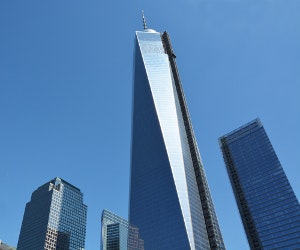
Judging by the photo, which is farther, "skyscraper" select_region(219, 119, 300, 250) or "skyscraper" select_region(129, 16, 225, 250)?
"skyscraper" select_region(219, 119, 300, 250)

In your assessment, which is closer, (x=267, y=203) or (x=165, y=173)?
(x=165, y=173)

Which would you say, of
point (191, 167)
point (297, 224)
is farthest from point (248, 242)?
point (191, 167)

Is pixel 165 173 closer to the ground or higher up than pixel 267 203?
closer to the ground

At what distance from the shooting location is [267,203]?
178 meters

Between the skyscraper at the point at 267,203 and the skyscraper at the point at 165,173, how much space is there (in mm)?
35931

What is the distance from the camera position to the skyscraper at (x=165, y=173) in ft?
420

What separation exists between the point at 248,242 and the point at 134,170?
74.7m

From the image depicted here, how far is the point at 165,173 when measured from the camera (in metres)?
141

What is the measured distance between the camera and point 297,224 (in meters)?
162

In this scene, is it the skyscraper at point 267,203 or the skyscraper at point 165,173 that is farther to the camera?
the skyscraper at point 267,203

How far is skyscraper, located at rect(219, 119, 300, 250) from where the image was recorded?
6442 inches

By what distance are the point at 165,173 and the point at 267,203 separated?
6944 cm

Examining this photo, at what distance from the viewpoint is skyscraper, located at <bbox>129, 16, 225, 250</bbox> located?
420 ft

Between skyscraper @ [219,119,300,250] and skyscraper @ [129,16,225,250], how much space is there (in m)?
35.9
